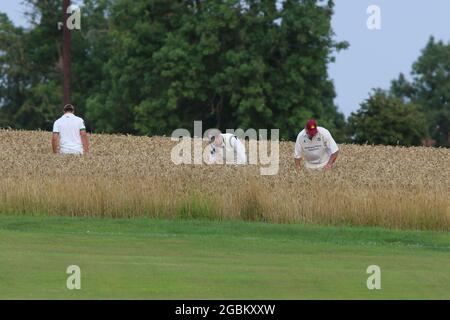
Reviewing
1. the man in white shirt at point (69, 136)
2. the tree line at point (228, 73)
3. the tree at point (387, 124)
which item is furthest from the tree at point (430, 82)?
the man in white shirt at point (69, 136)

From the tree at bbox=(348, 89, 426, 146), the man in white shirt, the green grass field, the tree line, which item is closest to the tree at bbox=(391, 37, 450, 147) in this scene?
the tree line

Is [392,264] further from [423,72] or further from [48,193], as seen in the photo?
[423,72]

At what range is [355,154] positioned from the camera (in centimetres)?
3822

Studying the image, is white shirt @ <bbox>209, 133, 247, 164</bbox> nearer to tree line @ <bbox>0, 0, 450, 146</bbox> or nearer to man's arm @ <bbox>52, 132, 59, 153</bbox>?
man's arm @ <bbox>52, 132, 59, 153</bbox>

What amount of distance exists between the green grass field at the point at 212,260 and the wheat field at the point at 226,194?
756 millimetres

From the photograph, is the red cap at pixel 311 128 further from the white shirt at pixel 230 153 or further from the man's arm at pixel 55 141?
the man's arm at pixel 55 141

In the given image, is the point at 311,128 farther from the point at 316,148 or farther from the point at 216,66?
the point at 216,66

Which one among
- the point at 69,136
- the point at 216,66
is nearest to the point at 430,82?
the point at 216,66

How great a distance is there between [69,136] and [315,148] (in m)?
5.79

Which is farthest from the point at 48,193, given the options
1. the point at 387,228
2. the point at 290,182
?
the point at 387,228

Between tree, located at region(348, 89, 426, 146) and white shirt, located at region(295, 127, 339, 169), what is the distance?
42.5 metres

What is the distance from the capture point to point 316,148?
27.5 metres

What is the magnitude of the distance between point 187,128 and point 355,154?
134 ft

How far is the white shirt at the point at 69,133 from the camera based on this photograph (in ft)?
98.1
